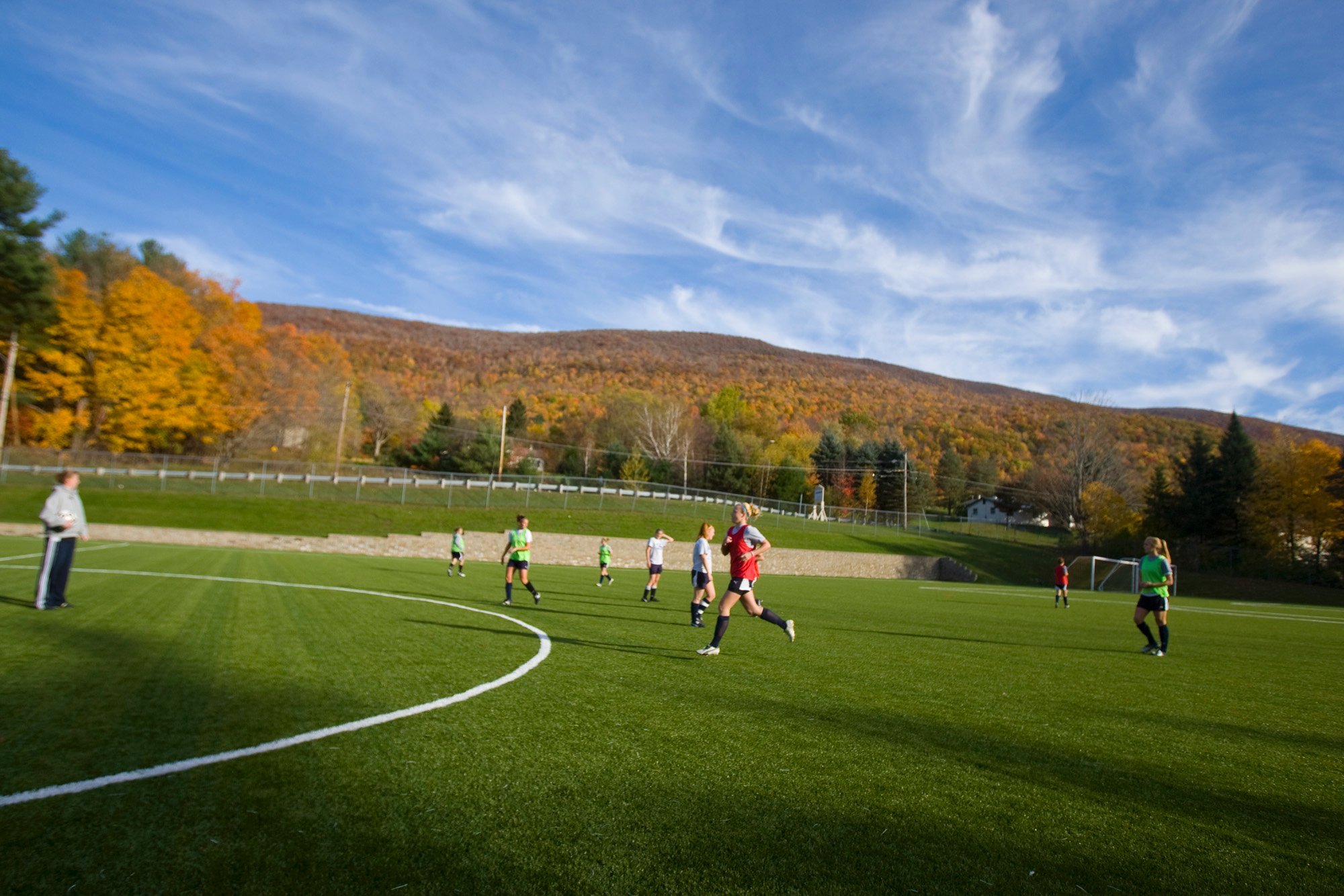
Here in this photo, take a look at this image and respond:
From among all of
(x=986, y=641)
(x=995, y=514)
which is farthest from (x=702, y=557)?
(x=995, y=514)

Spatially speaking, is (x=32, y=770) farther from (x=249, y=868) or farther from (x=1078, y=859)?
(x=1078, y=859)

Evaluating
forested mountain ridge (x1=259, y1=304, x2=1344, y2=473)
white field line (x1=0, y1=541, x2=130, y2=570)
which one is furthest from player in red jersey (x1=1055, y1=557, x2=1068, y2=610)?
forested mountain ridge (x1=259, y1=304, x2=1344, y2=473)

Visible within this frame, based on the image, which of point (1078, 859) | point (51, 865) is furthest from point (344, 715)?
point (1078, 859)

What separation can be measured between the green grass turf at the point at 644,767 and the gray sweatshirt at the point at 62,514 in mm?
1108

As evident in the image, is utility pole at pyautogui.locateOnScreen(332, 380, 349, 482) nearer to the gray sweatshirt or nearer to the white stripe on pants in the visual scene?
the gray sweatshirt

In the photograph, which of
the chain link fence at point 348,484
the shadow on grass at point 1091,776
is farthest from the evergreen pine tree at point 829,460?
the shadow on grass at point 1091,776

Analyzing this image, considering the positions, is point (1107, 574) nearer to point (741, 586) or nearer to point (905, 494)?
point (905, 494)

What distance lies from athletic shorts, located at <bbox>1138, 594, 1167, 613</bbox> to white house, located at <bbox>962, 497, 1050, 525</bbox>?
87.5 metres

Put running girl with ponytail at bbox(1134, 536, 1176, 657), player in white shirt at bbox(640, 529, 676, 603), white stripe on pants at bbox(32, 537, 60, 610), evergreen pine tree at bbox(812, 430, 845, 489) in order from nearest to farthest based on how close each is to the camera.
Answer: white stripe on pants at bbox(32, 537, 60, 610), running girl with ponytail at bbox(1134, 536, 1176, 657), player in white shirt at bbox(640, 529, 676, 603), evergreen pine tree at bbox(812, 430, 845, 489)

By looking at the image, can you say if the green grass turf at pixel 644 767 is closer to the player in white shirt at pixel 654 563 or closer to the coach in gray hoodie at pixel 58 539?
the coach in gray hoodie at pixel 58 539

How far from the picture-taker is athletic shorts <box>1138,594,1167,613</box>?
37.5ft

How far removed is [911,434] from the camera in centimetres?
11394

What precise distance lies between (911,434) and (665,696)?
372 feet

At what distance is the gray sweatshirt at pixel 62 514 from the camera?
406 inches
